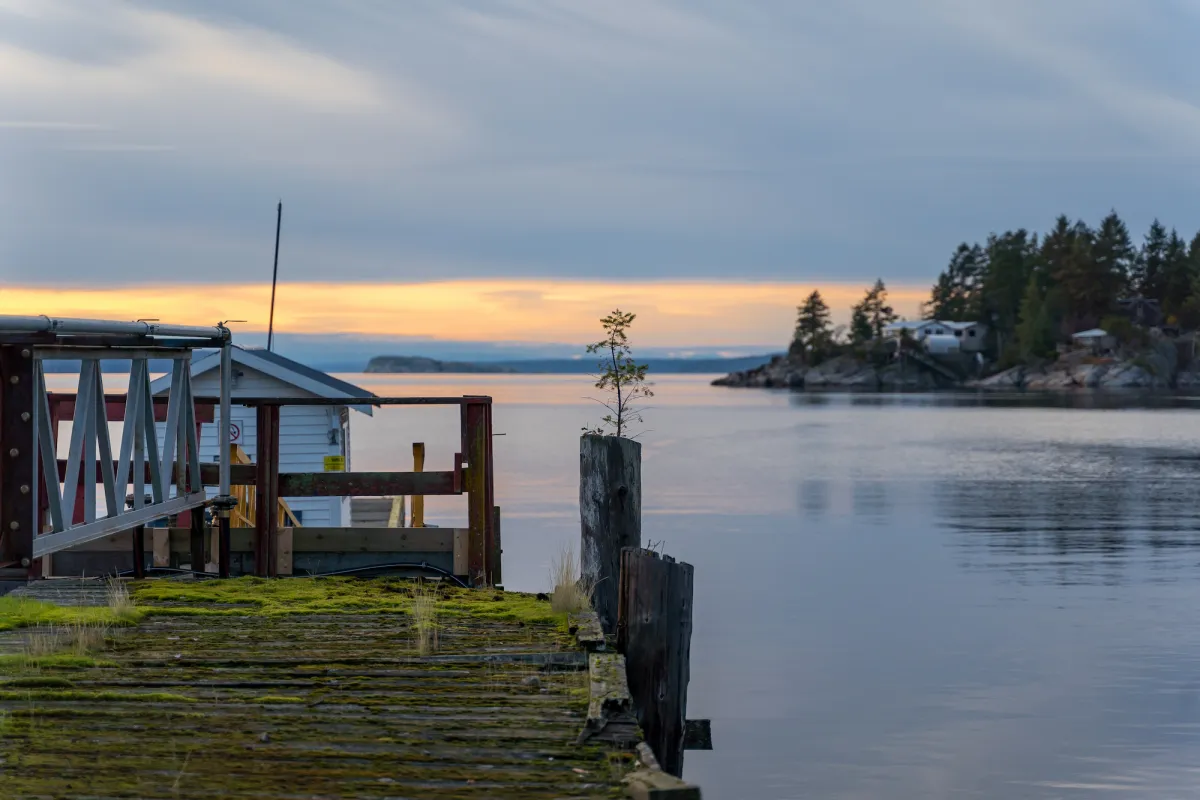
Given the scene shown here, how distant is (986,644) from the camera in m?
22.2

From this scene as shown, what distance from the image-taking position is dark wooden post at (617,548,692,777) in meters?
9.02

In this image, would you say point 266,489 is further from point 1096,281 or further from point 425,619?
point 1096,281

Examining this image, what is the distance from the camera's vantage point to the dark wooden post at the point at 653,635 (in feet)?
29.6

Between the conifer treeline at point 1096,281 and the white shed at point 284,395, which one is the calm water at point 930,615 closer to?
the white shed at point 284,395

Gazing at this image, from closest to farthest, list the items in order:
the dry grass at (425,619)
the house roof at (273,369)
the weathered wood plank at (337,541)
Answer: the dry grass at (425,619), the weathered wood plank at (337,541), the house roof at (273,369)

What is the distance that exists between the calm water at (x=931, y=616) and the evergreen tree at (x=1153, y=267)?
13443 centimetres

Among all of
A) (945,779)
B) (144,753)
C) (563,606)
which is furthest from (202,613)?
(945,779)

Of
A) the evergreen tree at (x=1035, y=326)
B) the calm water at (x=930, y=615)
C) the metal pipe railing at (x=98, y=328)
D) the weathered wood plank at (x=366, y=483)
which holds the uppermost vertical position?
the evergreen tree at (x=1035, y=326)

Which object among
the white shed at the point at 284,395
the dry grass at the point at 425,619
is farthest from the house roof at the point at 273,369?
the dry grass at the point at 425,619

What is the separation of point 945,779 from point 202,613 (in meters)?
8.28

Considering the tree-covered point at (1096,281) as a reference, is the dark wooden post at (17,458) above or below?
below

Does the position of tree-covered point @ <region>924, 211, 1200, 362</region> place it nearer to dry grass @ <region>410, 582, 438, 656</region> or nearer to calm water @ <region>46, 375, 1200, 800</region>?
calm water @ <region>46, 375, 1200, 800</region>

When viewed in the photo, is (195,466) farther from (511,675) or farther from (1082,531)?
(1082,531)

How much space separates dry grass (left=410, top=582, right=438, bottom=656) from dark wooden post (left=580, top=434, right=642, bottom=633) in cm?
122
